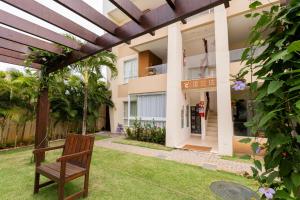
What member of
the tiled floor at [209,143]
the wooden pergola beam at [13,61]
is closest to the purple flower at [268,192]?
the wooden pergola beam at [13,61]

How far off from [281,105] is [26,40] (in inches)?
211

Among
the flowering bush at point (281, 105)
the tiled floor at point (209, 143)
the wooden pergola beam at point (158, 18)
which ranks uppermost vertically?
the wooden pergola beam at point (158, 18)

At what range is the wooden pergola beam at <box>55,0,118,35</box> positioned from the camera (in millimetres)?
2965

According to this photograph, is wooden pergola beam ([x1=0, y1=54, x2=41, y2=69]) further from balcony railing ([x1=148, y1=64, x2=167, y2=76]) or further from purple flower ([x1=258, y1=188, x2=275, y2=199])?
purple flower ([x1=258, y1=188, x2=275, y2=199])

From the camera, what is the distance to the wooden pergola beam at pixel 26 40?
4039 mm

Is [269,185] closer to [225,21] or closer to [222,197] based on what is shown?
[222,197]

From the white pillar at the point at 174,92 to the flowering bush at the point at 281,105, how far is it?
7.76 metres

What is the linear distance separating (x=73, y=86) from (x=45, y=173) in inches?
343

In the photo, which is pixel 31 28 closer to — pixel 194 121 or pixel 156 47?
pixel 156 47

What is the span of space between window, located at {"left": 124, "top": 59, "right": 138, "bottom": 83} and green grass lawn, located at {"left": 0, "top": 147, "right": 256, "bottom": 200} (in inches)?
324

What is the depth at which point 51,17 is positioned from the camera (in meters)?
3.41

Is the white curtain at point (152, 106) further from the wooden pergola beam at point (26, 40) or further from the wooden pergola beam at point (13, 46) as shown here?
the wooden pergola beam at point (13, 46)

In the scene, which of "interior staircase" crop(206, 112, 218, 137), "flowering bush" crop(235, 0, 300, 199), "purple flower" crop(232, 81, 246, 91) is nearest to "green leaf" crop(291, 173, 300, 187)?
"flowering bush" crop(235, 0, 300, 199)

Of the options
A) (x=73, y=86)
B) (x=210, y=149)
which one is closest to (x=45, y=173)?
(x=210, y=149)
